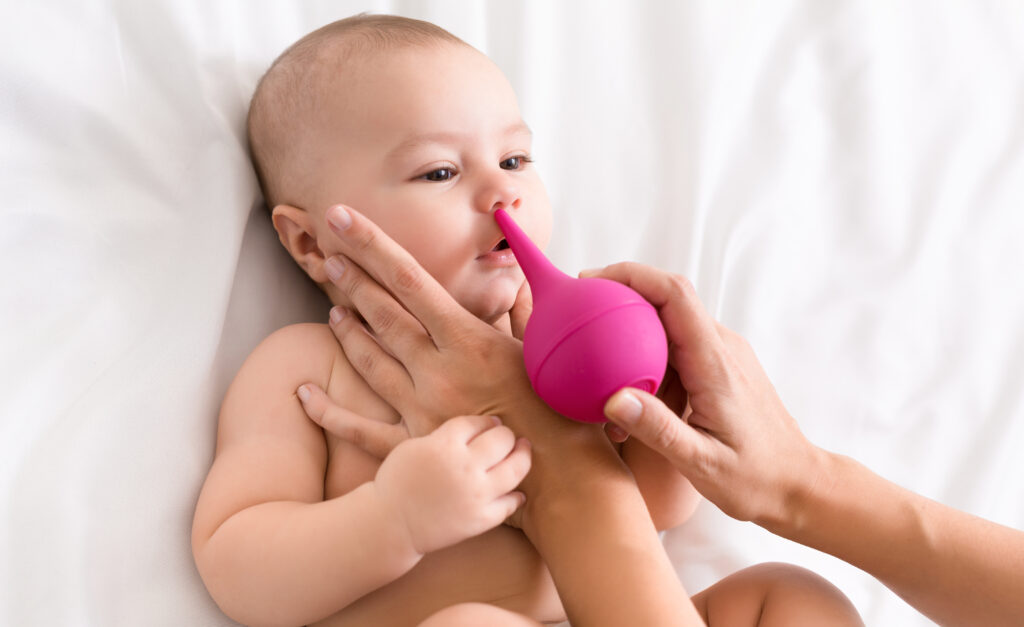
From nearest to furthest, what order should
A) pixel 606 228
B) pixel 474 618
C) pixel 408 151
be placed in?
pixel 474 618
pixel 408 151
pixel 606 228

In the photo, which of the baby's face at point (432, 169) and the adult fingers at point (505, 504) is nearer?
the adult fingers at point (505, 504)

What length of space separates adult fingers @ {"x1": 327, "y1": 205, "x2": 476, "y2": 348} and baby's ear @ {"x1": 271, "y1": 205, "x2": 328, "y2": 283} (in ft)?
0.61

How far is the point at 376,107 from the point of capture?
1.06 m

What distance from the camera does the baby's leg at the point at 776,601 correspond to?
97cm

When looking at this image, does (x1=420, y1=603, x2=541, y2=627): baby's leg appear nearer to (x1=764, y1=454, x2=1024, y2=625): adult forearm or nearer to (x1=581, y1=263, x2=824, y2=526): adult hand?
(x1=581, y1=263, x2=824, y2=526): adult hand

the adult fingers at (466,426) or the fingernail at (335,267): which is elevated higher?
the fingernail at (335,267)

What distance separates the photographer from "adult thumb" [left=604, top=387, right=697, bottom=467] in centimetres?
80

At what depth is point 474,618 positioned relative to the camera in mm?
798

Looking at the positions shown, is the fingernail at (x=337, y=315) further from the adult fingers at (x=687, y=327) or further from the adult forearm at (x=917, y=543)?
the adult forearm at (x=917, y=543)

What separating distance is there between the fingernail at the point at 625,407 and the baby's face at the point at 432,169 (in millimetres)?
305

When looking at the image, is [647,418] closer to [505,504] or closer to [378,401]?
[505,504]

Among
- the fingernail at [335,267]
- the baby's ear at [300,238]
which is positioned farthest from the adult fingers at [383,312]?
the baby's ear at [300,238]

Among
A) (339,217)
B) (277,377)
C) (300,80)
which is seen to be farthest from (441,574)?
(300,80)

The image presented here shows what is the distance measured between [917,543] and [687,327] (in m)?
0.37
